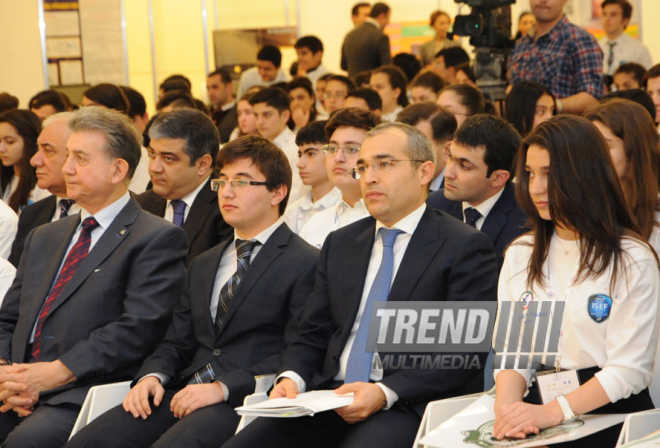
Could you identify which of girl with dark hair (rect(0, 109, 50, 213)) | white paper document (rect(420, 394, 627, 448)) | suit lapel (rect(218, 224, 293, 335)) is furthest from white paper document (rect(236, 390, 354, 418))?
girl with dark hair (rect(0, 109, 50, 213))

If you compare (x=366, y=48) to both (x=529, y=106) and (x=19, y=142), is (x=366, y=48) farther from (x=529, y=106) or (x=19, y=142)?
(x=19, y=142)

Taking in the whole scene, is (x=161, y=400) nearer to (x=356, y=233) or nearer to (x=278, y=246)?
(x=278, y=246)

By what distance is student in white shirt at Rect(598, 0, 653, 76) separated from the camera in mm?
7125

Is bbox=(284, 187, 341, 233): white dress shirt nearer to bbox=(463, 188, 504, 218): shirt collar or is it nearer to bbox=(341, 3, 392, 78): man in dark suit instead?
bbox=(463, 188, 504, 218): shirt collar

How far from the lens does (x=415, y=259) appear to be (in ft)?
8.41

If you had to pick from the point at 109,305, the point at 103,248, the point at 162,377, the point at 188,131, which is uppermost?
the point at 188,131

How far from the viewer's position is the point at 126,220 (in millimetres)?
3150

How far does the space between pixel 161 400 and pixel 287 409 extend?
80cm

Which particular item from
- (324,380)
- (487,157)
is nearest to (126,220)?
(324,380)

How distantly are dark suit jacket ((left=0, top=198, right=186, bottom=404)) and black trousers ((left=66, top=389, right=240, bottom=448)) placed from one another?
24 cm

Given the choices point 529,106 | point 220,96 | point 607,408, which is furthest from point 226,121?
point 607,408

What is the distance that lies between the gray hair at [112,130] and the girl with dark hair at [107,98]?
273cm

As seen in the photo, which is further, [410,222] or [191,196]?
[191,196]

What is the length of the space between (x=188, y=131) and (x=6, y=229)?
110 centimetres
